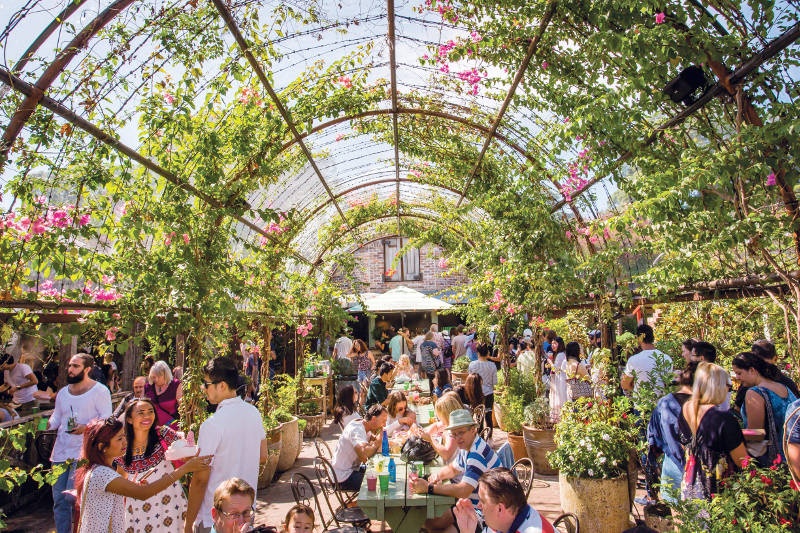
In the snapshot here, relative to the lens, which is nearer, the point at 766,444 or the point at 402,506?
the point at 766,444

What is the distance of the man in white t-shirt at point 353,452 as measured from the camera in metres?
4.73

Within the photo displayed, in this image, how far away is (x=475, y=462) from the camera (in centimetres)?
367

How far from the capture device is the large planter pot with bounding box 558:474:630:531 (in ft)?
14.1

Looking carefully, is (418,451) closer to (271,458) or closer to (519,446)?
(271,458)

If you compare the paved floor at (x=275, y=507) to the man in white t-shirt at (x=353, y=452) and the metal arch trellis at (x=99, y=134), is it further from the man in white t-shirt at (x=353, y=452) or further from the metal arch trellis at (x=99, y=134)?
the metal arch trellis at (x=99, y=134)

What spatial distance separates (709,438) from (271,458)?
4743 mm

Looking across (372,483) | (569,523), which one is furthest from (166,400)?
(569,523)

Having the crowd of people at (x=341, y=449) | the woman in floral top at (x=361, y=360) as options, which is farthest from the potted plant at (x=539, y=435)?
the woman in floral top at (x=361, y=360)

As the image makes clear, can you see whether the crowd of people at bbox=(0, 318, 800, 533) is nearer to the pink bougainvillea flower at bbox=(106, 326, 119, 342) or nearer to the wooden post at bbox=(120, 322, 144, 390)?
the pink bougainvillea flower at bbox=(106, 326, 119, 342)

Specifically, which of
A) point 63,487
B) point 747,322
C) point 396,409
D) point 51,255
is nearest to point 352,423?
point 396,409

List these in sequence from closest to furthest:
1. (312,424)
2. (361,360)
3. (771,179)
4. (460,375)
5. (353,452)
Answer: (771,179) → (353,452) → (312,424) → (361,360) → (460,375)

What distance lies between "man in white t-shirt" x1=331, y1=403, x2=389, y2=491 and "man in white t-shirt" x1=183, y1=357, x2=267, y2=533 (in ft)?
4.91

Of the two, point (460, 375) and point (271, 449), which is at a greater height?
point (460, 375)

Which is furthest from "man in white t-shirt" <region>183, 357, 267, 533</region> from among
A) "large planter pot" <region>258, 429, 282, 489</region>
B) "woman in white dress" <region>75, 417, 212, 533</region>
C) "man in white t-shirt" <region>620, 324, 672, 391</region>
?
"man in white t-shirt" <region>620, 324, 672, 391</region>
